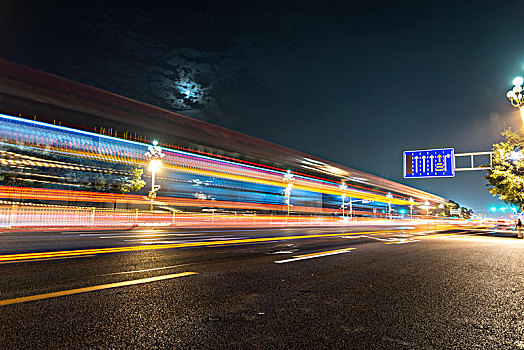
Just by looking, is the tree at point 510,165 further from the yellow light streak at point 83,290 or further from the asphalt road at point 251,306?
the yellow light streak at point 83,290

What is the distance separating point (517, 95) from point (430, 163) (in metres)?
9.98

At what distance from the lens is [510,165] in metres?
20.5

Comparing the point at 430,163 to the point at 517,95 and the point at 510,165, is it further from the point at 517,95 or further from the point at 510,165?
the point at 517,95

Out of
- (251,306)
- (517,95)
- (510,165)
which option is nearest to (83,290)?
(251,306)

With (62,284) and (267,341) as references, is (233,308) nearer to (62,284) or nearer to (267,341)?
(267,341)

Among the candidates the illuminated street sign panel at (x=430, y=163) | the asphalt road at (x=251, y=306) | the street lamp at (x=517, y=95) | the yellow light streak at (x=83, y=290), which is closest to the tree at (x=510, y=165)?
the illuminated street sign panel at (x=430, y=163)

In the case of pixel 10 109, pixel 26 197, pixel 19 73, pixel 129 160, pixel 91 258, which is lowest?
pixel 91 258

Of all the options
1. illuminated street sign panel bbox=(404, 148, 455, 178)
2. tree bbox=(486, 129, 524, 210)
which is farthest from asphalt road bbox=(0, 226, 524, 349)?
illuminated street sign panel bbox=(404, 148, 455, 178)

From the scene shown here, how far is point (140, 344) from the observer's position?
232 centimetres

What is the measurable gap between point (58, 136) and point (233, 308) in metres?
29.6

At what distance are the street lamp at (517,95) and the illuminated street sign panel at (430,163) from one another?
9044 millimetres

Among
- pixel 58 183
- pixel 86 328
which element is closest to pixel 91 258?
pixel 86 328

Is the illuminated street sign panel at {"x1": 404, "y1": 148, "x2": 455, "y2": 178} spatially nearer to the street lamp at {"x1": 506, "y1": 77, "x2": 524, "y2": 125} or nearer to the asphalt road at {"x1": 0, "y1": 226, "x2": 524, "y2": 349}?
the street lamp at {"x1": 506, "y1": 77, "x2": 524, "y2": 125}

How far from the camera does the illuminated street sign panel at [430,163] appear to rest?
2384cm
